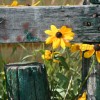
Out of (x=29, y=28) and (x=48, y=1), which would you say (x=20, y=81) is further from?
(x=48, y=1)

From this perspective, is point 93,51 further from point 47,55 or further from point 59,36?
point 47,55

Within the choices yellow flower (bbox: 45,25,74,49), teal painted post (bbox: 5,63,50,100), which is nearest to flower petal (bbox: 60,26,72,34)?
yellow flower (bbox: 45,25,74,49)

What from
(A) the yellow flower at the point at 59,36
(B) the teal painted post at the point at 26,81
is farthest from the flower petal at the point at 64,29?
(B) the teal painted post at the point at 26,81

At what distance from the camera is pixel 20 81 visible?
2592 millimetres

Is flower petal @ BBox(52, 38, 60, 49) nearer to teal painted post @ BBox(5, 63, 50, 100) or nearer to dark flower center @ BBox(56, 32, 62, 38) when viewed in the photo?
dark flower center @ BBox(56, 32, 62, 38)

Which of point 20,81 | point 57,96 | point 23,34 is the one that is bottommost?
point 57,96

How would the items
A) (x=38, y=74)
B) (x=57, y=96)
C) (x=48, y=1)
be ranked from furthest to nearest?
1. (x=48, y=1)
2. (x=57, y=96)
3. (x=38, y=74)

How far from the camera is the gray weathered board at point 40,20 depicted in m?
2.66

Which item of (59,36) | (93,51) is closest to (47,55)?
(59,36)

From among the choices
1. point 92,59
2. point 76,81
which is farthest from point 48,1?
point 92,59

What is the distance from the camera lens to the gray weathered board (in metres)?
2.66

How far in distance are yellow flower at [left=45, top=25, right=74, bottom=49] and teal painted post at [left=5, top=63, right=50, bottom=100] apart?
144 millimetres

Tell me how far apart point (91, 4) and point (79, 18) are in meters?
0.10

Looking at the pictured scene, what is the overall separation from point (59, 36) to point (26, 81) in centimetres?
30
